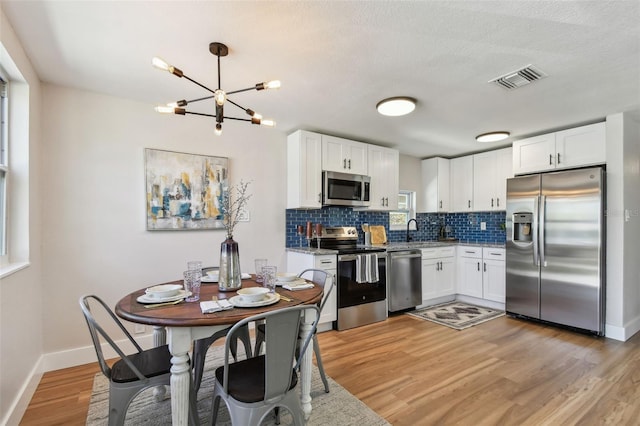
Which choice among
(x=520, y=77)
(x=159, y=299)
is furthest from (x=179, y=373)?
(x=520, y=77)

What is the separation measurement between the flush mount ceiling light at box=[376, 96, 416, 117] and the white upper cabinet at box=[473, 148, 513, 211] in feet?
7.60

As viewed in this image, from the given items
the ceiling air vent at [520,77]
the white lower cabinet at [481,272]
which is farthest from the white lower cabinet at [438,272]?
the ceiling air vent at [520,77]

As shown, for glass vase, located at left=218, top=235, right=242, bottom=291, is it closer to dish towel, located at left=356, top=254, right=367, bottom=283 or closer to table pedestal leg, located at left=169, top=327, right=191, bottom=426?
table pedestal leg, located at left=169, top=327, right=191, bottom=426

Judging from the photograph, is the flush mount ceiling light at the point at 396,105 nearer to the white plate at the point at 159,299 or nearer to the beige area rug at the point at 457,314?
the white plate at the point at 159,299

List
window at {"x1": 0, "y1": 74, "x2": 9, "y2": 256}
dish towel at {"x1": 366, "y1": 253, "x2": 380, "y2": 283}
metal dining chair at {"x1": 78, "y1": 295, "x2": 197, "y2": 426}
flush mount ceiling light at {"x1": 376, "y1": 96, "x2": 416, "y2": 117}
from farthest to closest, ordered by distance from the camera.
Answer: dish towel at {"x1": 366, "y1": 253, "x2": 380, "y2": 283} < flush mount ceiling light at {"x1": 376, "y1": 96, "x2": 416, "y2": 117} < window at {"x1": 0, "y1": 74, "x2": 9, "y2": 256} < metal dining chair at {"x1": 78, "y1": 295, "x2": 197, "y2": 426}

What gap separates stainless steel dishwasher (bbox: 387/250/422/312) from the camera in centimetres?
395

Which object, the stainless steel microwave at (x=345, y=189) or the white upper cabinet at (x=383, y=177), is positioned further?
the white upper cabinet at (x=383, y=177)

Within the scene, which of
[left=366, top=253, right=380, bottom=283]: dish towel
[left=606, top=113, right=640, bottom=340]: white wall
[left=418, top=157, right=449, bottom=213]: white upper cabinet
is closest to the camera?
[left=606, top=113, right=640, bottom=340]: white wall

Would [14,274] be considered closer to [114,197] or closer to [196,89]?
[114,197]

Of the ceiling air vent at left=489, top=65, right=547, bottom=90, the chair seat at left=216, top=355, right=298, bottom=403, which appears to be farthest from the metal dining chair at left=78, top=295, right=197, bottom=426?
the ceiling air vent at left=489, top=65, right=547, bottom=90

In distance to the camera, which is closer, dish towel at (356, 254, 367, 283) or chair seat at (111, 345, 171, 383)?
chair seat at (111, 345, 171, 383)

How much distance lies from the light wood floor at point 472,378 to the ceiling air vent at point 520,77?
2.34 m

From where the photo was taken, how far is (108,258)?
109 inches

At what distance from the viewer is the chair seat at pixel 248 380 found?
4.56 feet
